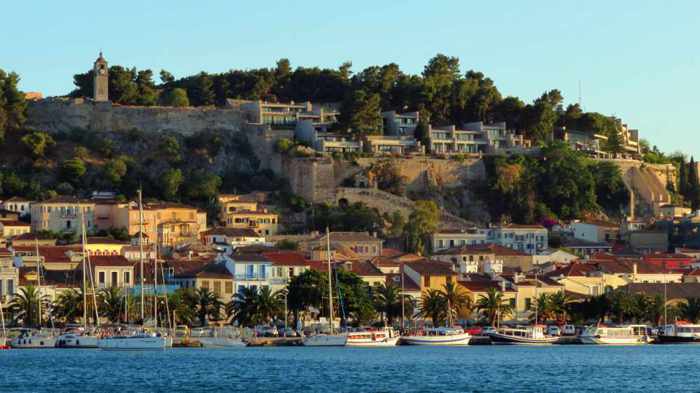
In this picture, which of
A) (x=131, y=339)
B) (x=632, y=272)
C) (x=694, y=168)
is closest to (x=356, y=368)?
(x=131, y=339)

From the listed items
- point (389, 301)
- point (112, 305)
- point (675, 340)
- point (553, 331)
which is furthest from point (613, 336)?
point (112, 305)

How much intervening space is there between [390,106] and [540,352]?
53.0 meters

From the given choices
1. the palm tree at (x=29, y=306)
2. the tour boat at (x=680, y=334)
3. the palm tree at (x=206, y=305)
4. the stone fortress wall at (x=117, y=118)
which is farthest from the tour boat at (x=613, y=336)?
the stone fortress wall at (x=117, y=118)

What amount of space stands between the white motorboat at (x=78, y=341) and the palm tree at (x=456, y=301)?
18.6 meters

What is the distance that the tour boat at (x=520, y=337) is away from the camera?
9475 centimetres

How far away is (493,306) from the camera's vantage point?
98.0 meters

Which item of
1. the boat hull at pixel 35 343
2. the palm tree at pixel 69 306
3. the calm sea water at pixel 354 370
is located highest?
the palm tree at pixel 69 306

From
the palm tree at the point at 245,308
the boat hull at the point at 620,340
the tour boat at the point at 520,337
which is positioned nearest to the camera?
the palm tree at the point at 245,308

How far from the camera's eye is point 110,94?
133750 millimetres

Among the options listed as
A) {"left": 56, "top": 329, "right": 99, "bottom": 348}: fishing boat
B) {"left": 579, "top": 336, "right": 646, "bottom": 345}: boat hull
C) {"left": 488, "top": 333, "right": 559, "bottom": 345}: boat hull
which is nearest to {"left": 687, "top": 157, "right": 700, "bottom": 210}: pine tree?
{"left": 579, "top": 336, "right": 646, "bottom": 345}: boat hull

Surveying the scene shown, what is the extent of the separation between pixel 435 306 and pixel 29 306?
20.0 m

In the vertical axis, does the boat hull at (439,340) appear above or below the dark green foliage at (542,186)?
below

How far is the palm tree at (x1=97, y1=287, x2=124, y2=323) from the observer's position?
301 feet

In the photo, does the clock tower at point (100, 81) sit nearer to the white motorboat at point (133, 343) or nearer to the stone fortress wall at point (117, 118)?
the stone fortress wall at point (117, 118)
